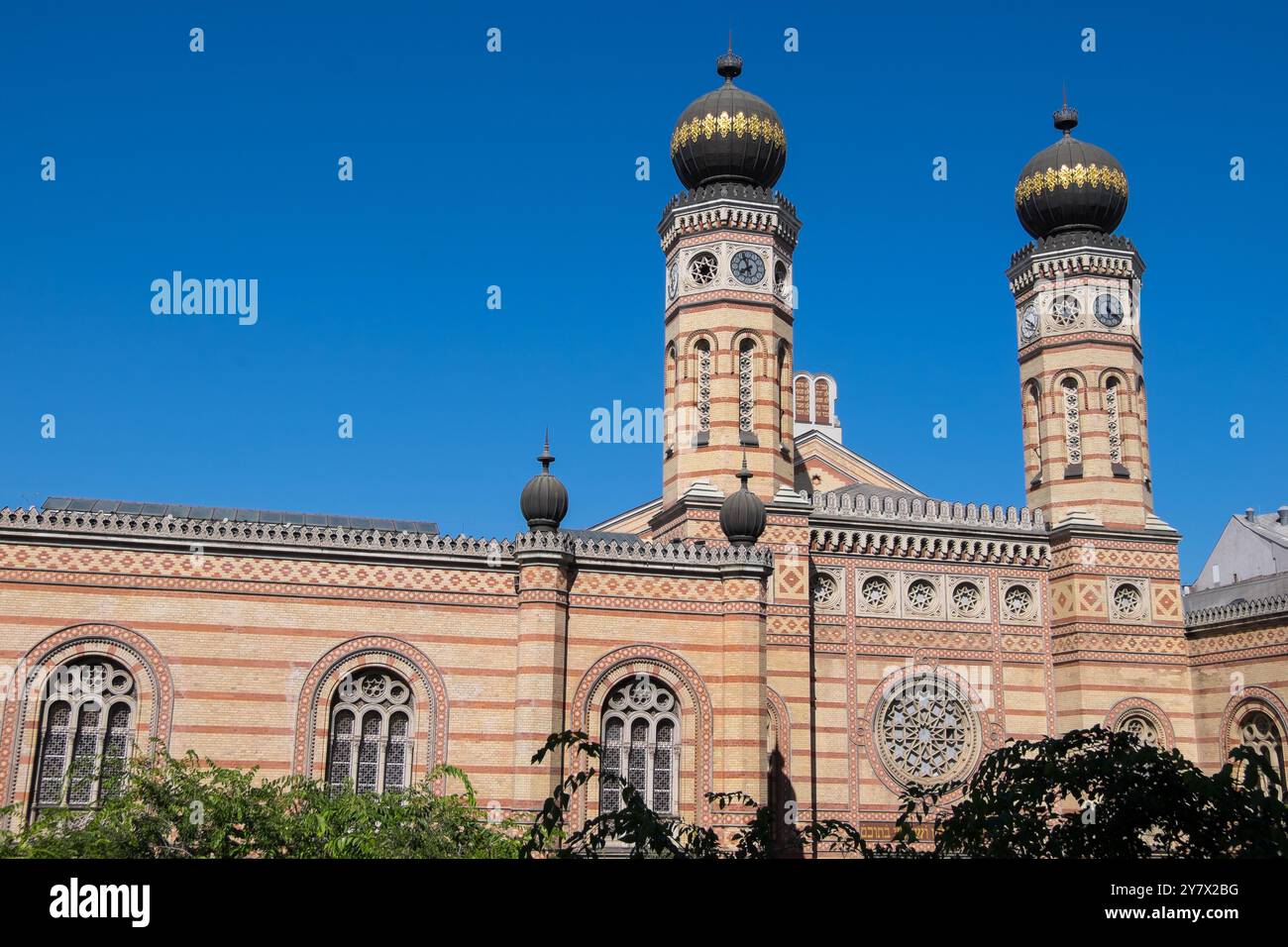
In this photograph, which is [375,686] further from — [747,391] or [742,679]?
[747,391]

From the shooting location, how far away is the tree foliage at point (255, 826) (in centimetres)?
1395

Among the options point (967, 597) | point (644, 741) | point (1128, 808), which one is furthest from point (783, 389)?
point (1128, 808)

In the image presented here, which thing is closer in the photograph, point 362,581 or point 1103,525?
point 362,581

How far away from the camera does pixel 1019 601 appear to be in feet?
102

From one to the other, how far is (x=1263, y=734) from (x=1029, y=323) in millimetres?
11674

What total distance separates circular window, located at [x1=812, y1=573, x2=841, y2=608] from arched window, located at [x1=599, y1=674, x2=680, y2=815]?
7.99 m
